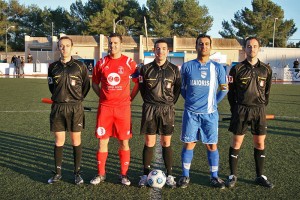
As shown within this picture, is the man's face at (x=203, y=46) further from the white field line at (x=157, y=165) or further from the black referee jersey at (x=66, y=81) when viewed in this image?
the white field line at (x=157, y=165)

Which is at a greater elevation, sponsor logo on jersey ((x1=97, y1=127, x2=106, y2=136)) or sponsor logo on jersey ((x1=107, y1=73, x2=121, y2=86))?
sponsor logo on jersey ((x1=107, y1=73, x2=121, y2=86))

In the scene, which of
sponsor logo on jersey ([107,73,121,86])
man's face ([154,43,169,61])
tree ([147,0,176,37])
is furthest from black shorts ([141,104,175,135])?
tree ([147,0,176,37])

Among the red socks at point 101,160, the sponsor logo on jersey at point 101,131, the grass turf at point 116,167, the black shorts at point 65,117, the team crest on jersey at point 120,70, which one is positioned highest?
the team crest on jersey at point 120,70

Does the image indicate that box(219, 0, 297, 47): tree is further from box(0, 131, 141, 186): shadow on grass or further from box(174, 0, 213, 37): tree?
box(0, 131, 141, 186): shadow on grass

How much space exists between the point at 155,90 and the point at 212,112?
74 cm

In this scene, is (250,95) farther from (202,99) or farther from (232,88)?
(202,99)

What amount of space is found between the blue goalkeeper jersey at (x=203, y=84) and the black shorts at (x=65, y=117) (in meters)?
1.39

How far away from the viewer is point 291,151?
550 cm

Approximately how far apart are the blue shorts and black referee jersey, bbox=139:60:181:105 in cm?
32

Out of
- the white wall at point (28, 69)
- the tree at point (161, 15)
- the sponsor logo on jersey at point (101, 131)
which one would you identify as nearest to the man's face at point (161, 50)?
Answer: the sponsor logo on jersey at point (101, 131)

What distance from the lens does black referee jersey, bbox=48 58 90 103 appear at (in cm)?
397

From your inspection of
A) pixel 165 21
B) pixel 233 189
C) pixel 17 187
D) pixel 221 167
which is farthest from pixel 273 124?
pixel 165 21

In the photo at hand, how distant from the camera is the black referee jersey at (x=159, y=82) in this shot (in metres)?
3.92

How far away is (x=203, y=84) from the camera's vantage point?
12.7ft
